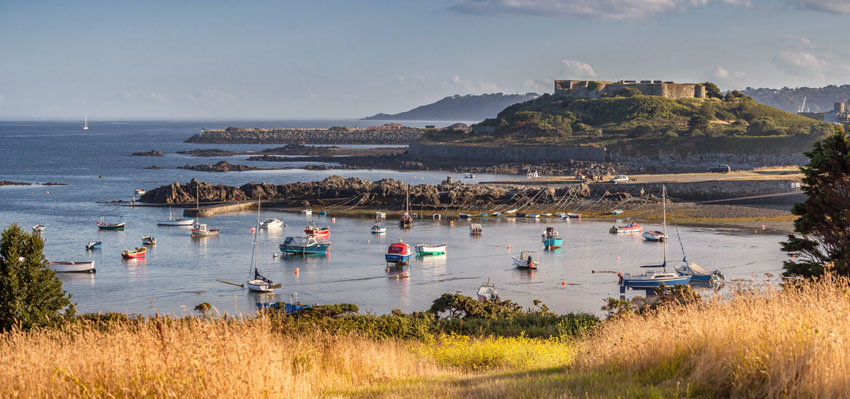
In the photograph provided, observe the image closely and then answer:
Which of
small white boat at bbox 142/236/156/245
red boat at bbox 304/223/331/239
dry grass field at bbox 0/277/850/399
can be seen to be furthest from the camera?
red boat at bbox 304/223/331/239

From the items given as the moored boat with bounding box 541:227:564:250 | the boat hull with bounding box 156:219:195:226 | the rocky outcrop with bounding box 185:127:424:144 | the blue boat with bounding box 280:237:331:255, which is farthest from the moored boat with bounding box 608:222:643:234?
the rocky outcrop with bounding box 185:127:424:144

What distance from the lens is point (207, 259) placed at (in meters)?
36.1

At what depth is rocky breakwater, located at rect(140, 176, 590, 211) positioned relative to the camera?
55469 millimetres

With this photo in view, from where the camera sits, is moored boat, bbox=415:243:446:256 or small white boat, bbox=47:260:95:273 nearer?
small white boat, bbox=47:260:95:273

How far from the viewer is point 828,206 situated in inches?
571

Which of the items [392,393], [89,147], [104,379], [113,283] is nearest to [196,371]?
[104,379]

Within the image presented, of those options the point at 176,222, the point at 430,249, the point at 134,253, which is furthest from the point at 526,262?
the point at 176,222

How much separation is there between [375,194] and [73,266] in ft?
91.4

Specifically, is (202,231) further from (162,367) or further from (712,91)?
(712,91)

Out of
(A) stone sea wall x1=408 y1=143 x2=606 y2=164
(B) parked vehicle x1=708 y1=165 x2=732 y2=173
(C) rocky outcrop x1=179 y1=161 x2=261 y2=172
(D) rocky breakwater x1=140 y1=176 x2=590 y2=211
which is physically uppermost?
(A) stone sea wall x1=408 y1=143 x2=606 y2=164

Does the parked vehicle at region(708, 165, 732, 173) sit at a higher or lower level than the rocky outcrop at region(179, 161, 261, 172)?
higher

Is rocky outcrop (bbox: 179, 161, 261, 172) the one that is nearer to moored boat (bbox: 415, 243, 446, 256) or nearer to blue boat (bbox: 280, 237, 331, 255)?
blue boat (bbox: 280, 237, 331, 255)

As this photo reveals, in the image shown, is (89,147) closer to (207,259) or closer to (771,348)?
(207,259)

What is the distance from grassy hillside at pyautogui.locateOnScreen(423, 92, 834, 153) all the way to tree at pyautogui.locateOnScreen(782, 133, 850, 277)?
236ft
